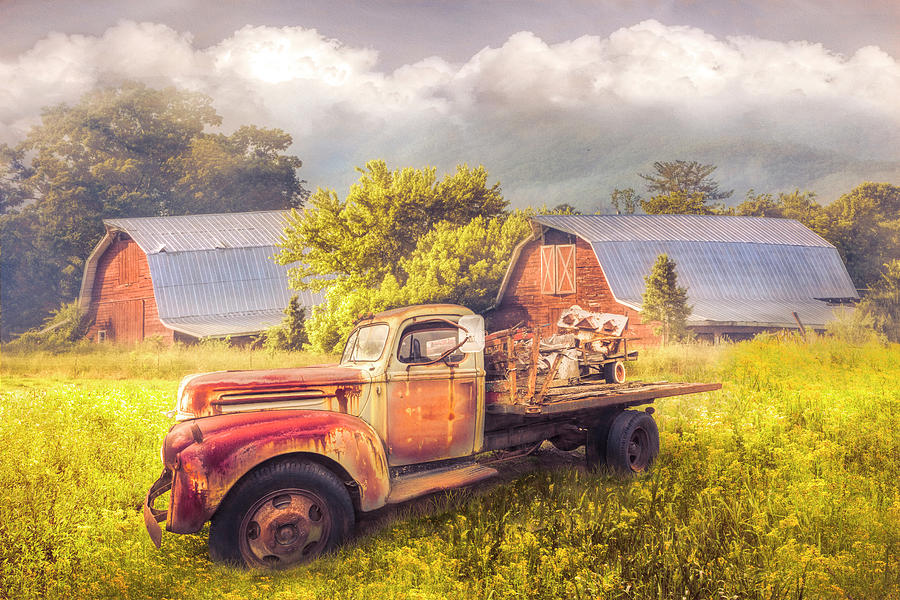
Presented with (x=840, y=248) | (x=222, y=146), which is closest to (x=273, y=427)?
(x=840, y=248)

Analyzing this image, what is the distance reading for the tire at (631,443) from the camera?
610 cm

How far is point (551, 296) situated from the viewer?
68.1ft

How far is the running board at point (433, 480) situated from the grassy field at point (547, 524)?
23 centimetres

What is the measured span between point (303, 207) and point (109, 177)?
19.2 m

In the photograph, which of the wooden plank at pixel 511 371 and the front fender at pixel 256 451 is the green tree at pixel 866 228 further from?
the front fender at pixel 256 451

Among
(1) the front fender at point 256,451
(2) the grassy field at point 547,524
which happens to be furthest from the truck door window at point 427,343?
(2) the grassy field at point 547,524

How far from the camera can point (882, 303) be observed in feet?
73.2

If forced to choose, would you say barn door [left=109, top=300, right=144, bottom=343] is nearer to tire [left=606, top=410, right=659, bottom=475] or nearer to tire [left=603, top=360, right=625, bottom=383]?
tire [left=603, top=360, right=625, bottom=383]

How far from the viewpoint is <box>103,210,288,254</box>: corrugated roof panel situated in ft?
72.8

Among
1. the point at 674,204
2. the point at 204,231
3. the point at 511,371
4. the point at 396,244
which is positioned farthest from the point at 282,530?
the point at 674,204

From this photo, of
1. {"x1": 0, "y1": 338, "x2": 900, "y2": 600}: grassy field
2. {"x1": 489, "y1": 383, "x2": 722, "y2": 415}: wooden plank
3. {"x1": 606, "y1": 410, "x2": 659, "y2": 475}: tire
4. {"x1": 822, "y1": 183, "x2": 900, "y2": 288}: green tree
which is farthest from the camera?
{"x1": 822, "y1": 183, "x2": 900, "y2": 288}: green tree

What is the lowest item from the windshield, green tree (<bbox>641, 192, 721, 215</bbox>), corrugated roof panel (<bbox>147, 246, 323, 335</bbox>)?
the windshield

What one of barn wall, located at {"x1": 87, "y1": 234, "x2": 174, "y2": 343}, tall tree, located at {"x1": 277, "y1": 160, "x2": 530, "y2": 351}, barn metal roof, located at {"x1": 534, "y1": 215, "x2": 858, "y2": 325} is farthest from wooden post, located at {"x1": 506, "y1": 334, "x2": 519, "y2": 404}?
barn wall, located at {"x1": 87, "y1": 234, "x2": 174, "y2": 343}

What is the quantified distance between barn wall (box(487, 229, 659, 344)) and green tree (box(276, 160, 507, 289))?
8.95 ft
